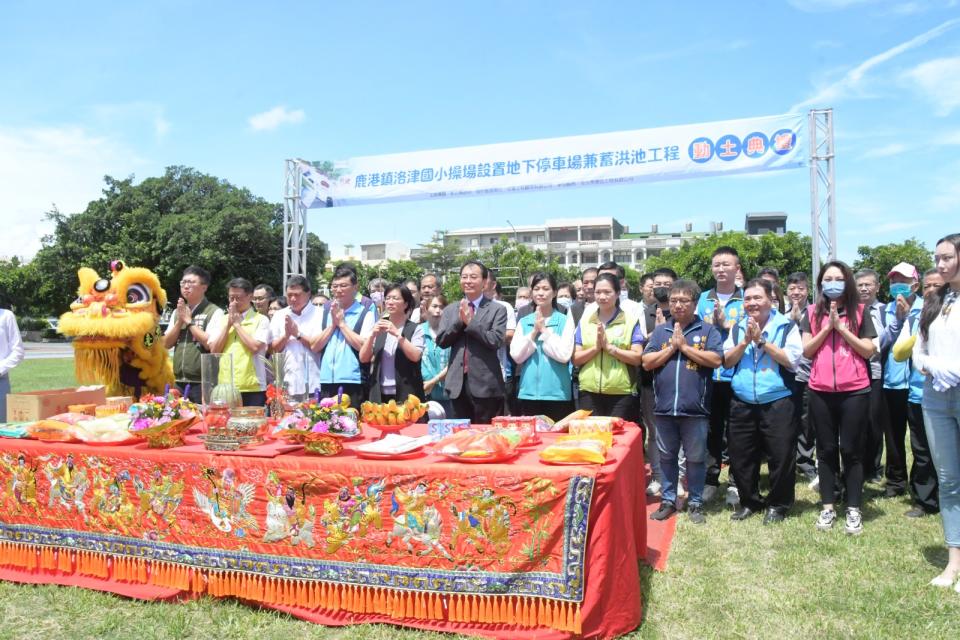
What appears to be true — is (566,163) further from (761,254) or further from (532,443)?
(761,254)

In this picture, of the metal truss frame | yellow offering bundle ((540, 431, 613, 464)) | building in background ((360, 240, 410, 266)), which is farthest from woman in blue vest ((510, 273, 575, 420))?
building in background ((360, 240, 410, 266))

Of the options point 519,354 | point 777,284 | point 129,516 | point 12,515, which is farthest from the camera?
point 777,284

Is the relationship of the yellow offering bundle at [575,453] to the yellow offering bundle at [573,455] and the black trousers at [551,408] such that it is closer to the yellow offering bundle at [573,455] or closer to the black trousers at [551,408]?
the yellow offering bundle at [573,455]

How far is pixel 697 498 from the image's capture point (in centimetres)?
402

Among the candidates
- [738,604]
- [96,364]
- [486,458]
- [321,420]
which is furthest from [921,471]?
[96,364]

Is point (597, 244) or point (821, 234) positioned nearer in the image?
point (821, 234)

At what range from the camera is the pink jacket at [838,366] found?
3.75m

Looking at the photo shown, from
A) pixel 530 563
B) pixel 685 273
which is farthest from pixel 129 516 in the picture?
pixel 685 273

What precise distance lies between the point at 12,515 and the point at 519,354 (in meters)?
2.89

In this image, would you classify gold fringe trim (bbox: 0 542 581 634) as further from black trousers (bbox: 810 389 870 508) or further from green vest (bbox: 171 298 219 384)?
black trousers (bbox: 810 389 870 508)

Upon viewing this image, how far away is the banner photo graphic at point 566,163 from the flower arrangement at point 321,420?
7202mm

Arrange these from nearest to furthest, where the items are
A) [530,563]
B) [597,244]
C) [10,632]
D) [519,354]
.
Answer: [530,563]
[10,632]
[519,354]
[597,244]

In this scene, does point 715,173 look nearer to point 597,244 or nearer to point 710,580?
point 710,580

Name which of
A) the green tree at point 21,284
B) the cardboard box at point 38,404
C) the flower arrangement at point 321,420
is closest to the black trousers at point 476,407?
the flower arrangement at point 321,420
